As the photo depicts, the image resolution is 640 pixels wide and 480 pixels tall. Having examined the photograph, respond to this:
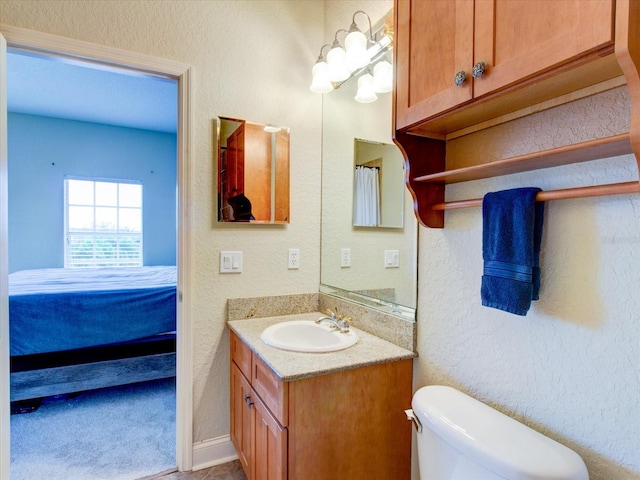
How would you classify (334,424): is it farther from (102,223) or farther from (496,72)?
(102,223)

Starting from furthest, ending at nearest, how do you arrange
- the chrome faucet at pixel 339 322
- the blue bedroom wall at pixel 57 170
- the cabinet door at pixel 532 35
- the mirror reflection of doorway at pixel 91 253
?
the blue bedroom wall at pixel 57 170, the mirror reflection of doorway at pixel 91 253, the chrome faucet at pixel 339 322, the cabinet door at pixel 532 35

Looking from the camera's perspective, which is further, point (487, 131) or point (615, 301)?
point (487, 131)

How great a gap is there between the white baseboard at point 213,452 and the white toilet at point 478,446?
1192 mm

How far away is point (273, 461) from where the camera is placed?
1.24m

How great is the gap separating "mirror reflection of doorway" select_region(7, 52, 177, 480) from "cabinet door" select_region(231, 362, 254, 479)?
0.44 meters

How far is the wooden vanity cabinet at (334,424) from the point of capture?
118 cm

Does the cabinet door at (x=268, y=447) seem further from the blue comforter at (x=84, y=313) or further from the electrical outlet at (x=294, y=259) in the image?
the blue comforter at (x=84, y=313)

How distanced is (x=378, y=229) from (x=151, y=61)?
4.43 feet

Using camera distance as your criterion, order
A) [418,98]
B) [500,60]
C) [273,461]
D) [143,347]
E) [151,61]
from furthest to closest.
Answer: [143,347]
[151,61]
[273,461]
[418,98]
[500,60]

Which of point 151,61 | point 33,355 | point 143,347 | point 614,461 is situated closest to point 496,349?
point 614,461

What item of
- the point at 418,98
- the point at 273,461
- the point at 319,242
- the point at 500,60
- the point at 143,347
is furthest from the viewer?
the point at 143,347

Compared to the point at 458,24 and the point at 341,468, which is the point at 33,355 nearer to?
the point at 341,468

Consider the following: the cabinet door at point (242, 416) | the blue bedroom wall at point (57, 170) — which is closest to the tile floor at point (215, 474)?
the cabinet door at point (242, 416)

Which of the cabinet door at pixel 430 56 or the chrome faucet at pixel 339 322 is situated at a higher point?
the cabinet door at pixel 430 56
